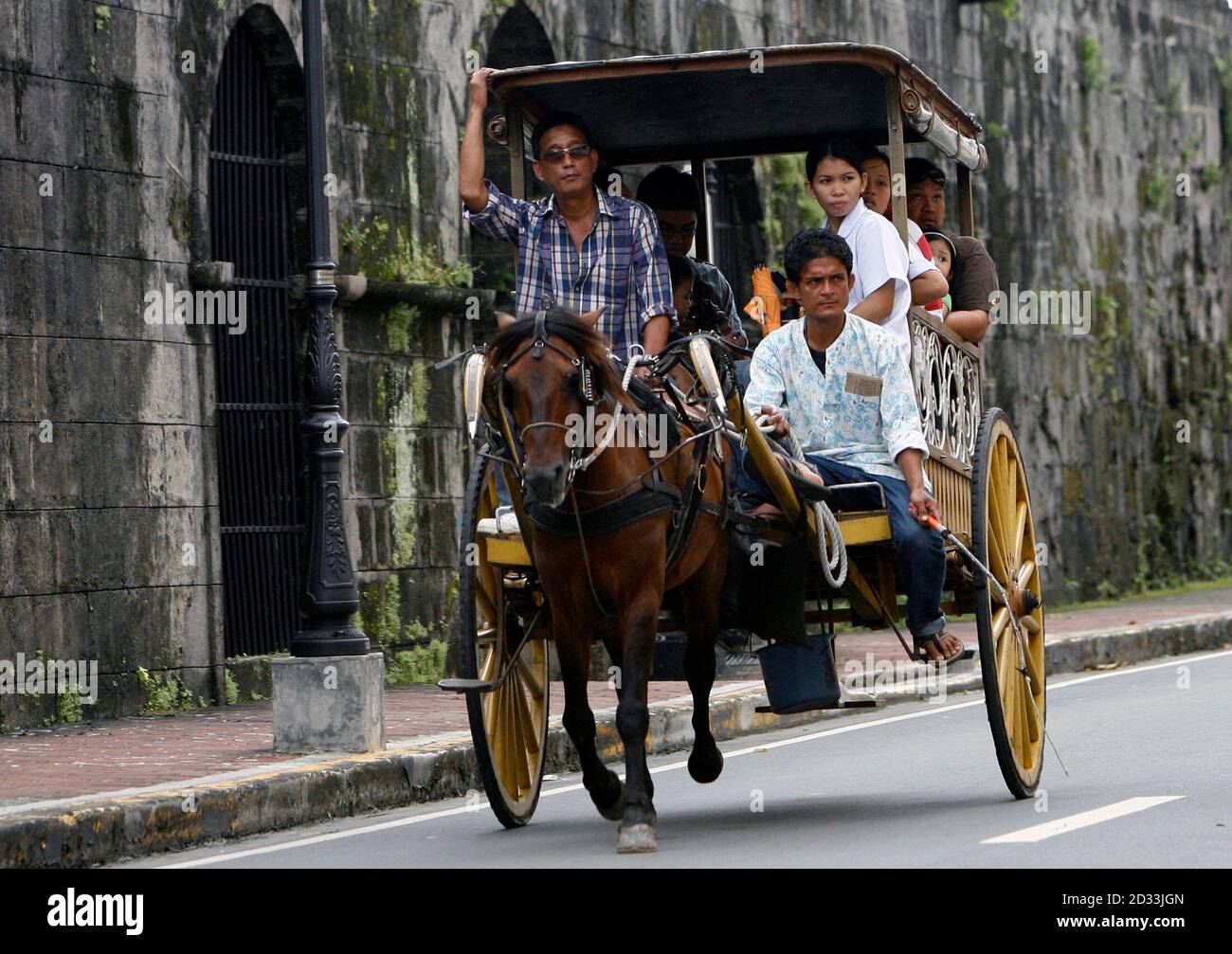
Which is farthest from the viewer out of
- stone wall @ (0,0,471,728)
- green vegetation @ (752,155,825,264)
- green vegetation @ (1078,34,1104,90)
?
green vegetation @ (1078,34,1104,90)

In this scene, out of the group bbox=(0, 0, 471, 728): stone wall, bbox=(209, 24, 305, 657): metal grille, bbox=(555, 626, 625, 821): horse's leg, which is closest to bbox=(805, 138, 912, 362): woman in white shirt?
bbox=(555, 626, 625, 821): horse's leg

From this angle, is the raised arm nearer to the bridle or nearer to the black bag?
the bridle

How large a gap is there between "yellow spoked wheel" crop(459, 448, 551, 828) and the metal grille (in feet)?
17.1

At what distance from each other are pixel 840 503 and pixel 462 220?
24.8ft

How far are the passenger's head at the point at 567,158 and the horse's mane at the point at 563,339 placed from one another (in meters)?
1.39

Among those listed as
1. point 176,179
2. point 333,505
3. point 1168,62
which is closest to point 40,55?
point 176,179

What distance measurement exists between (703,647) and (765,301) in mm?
3052

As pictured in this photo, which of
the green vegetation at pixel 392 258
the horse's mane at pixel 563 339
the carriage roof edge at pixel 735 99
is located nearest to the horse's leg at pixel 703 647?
the horse's mane at pixel 563 339

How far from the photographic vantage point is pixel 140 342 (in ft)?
43.1

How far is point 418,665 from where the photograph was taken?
50.7 ft

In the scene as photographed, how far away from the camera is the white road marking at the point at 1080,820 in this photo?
767 centimetres

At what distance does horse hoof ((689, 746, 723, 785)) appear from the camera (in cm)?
890

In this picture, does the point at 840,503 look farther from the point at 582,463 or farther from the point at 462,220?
the point at 462,220

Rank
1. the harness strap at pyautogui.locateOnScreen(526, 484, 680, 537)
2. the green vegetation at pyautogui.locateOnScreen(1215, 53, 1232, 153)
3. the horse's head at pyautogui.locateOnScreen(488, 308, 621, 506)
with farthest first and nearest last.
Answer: the green vegetation at pyautogui.locateOnScreen(1215, 53, 1232, 153) < the harness strap at pyautogui.locateOnScreen(526, 484, 680, 537) < the horse's head at pyautogui.locateOnScreen(488, 308, 621, 506)
